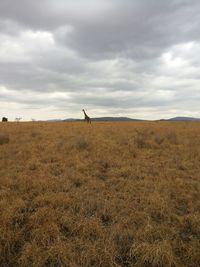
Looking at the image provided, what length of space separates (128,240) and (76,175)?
3.47 metres

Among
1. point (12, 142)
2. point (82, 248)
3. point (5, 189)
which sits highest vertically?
point (12, 142)

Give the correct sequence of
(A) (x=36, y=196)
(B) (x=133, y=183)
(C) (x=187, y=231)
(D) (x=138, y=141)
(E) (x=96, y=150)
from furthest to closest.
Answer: (D) (x=138, y=141) → (E) (x=96, y=150) → (B) (x=133, y=183) → (A) (x=36, y=196) → (C) (x=187, y=231)

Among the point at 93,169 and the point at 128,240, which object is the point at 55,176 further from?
the point at 128,240

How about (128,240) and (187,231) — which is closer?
(128,240)

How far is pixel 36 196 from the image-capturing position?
24.5 ft

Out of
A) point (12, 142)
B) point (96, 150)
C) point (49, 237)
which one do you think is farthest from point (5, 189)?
point (12, 142)

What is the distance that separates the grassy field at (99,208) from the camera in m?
5.25

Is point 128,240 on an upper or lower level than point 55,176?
lower

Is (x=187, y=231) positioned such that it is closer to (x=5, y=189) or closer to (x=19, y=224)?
(x=19, y=224)

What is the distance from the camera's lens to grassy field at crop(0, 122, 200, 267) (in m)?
5.25

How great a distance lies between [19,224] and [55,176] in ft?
9.07

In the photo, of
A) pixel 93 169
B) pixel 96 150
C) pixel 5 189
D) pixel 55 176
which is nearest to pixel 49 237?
pixel 5 189

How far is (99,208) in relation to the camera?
271 inches

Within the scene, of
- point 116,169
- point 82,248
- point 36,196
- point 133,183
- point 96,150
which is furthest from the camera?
point 96,150
